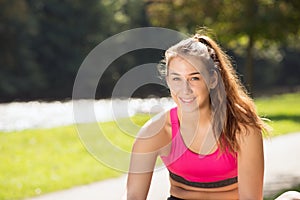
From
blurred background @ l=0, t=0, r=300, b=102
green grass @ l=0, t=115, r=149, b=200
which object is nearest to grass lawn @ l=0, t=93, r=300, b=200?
green grass @ l=0, t=115, r=149, b=200

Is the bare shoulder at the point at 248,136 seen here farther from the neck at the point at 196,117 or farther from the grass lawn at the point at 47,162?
the grass lawn at the point at 47,162

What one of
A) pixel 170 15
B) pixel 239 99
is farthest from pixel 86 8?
pixel 239 99

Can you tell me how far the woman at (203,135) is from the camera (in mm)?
3449

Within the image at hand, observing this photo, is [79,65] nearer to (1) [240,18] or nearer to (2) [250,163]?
(1) [240,18]

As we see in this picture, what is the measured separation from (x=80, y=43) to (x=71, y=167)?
37.0m

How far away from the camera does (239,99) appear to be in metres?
3.57

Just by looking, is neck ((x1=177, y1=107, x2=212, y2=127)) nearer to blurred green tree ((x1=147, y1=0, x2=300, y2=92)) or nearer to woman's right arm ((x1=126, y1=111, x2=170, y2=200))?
woman's right arm ((x1=126, y1=111, x2=170, y2=200))

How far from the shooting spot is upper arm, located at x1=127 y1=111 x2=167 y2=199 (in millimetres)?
3568

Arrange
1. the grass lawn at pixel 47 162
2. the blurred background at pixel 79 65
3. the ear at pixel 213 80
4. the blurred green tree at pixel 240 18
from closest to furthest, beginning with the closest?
the ear at pixel 213 80 < the grass lawn at pixel 47 162 < the blurred background at pixel 79 65 < the blurred green tree at pixel 240 18

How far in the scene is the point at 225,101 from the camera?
11.6 feet

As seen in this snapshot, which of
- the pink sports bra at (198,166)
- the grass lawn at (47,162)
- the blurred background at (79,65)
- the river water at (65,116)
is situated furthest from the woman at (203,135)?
the grass lawn at (47,162)

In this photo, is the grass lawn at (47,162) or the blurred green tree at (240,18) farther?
the blurred green tree at (240,18)

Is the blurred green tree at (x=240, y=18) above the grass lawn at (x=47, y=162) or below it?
above

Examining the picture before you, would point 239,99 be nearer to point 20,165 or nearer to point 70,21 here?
point 20,165
